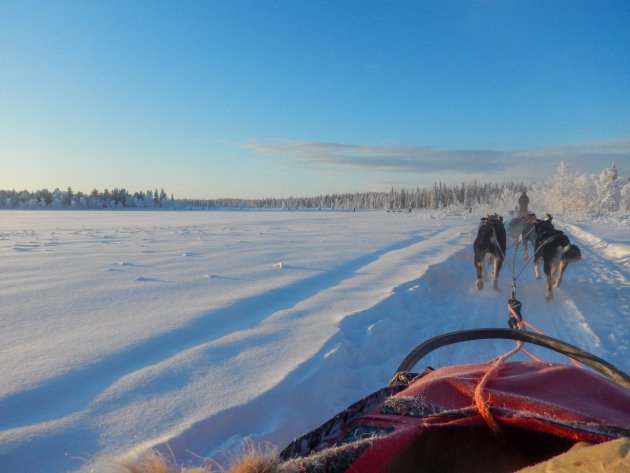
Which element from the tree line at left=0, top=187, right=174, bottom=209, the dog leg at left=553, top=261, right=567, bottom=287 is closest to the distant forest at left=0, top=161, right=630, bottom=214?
the tree line at left=0, top=187, right=174, bottom=209

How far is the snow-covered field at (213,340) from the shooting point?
2.06 meters

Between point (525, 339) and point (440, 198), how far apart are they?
4220 inches

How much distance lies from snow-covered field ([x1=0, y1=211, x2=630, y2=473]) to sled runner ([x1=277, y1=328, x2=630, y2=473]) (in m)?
0.79

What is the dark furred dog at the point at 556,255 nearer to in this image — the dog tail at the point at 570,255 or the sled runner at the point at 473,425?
the dog tail at the point at 570,255

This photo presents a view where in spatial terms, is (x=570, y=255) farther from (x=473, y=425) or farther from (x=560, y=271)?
(x=473, y=425)

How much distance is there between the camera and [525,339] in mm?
1792

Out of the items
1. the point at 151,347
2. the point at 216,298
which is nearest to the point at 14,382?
the point at 151,347

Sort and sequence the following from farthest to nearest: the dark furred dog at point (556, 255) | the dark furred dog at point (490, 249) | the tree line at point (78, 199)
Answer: the tree line at point (78, 199) → the dark furred dog at point (490, 249) → the dark furred dog at point (556, 255)

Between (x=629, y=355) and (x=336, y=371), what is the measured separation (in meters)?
3.10

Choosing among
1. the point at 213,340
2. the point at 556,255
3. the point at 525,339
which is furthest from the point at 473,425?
the point at 556,255

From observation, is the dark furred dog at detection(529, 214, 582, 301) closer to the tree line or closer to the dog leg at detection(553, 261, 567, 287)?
the dog leg at detection(553, 261, 567, 287)

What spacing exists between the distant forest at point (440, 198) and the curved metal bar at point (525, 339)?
45492mm

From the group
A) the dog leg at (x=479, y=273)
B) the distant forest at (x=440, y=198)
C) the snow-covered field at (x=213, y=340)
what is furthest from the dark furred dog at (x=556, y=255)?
the distant forest at (x=440, y=198)

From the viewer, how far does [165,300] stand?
474cm
